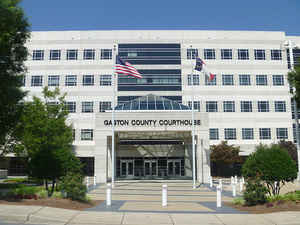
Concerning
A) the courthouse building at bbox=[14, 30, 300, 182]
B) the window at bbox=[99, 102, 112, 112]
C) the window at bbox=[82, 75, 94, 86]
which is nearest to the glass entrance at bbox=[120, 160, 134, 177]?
the courthouse building at bbox=[14, 30, 300, 182]

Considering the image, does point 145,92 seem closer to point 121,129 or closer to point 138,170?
point 138,170

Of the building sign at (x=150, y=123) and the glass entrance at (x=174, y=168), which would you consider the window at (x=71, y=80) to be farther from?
the glass entrance at (x=174, y=168)

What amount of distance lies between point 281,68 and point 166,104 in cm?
2466

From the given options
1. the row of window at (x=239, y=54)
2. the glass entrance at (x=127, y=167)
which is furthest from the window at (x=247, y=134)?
the glass entrance at (x=127, y=167)

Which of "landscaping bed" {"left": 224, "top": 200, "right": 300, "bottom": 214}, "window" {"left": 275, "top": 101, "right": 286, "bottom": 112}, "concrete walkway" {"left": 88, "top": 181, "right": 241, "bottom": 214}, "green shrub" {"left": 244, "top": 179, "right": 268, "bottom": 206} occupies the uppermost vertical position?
"window" {"left": 275, "top": 101, "right": 286, "bottom": 112}

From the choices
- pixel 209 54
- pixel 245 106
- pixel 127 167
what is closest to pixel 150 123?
pixel 127 167

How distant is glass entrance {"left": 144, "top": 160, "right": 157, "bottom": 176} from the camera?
41.7 metres

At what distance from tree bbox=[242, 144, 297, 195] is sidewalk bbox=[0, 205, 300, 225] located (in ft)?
14.3

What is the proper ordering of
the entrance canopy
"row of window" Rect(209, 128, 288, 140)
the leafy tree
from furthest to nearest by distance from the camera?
"row of window" Rect(209, 128, 288, 140) < the leafy tree < the entrance canopy

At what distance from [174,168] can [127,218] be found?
3128cm

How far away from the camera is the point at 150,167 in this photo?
41.8 metres

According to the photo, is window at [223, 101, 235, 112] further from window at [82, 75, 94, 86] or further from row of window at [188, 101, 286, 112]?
window at [82, 75, 94, 86]

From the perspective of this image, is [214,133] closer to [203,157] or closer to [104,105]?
[203,157]

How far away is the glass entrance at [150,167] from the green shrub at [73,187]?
90.2 ft
